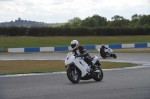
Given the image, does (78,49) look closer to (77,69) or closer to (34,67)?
(77,69)

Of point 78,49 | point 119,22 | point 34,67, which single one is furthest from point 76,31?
point 119,22

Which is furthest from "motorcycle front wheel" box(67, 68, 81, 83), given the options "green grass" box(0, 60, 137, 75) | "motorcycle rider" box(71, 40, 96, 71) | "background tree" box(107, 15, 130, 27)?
"background tree" box(107, 15, 130, 27)

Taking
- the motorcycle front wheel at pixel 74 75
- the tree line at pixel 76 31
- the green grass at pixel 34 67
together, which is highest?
the tree line at pixel 76 31

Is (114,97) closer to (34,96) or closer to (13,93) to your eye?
(34,96)

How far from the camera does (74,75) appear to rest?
1169cm

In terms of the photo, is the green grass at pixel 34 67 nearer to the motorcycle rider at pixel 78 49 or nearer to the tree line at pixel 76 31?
the motorcycle rider at pixel 78 49

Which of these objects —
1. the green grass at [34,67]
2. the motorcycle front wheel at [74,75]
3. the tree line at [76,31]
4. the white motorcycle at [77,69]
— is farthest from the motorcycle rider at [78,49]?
the tree line at [76,31]

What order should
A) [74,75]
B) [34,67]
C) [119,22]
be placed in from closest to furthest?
[74,75] < [34,67] < [119,22]

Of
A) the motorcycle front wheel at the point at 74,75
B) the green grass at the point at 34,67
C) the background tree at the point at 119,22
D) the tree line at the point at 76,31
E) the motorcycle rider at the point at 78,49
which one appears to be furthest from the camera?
the background tree at the point at 119,22

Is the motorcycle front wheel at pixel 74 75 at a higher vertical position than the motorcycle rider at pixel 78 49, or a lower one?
lower

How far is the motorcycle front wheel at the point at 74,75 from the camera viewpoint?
11523 millimetres

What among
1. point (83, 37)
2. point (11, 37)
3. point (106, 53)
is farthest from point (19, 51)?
point (83, 37)

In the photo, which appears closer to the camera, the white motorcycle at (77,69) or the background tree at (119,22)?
the white motorcycle at (77,69)

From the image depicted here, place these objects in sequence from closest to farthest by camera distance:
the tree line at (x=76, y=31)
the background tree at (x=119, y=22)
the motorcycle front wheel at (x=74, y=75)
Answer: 1. the motorcycle front wheel at (x=74, y=75)
2. the tree line at (x=76, y=31)
3. the background tree at (x=119, y=22)
